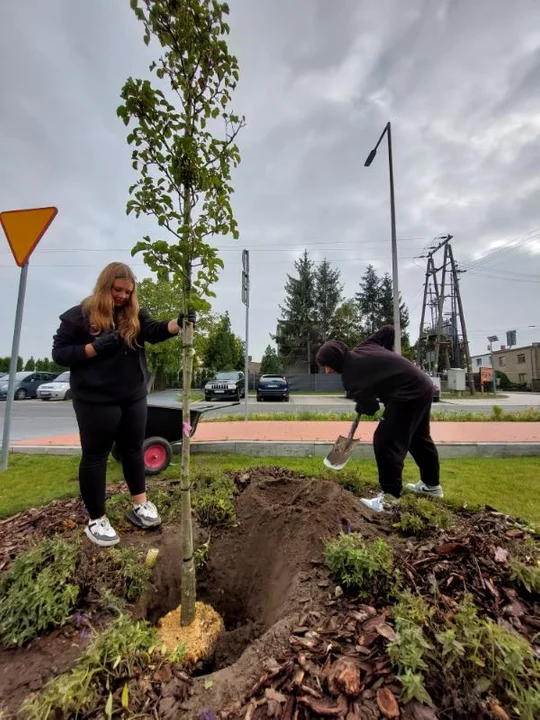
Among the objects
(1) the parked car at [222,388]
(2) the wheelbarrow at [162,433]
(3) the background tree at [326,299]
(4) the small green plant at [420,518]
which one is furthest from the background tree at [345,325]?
(4) the small green plant at [420,518]

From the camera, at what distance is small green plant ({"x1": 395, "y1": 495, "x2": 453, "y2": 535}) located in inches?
91.4

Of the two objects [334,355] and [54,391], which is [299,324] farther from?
[334,355]

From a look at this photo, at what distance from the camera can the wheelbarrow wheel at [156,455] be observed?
4074 mm

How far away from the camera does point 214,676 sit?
4.75 feet

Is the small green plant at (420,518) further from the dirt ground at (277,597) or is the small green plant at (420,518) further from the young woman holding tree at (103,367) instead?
the young woman holding tree at (103,367)

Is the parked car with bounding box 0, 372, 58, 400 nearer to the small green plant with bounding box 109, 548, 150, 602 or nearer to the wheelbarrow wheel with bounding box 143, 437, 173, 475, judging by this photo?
the wheelbarrow wheel with bounding box 143, 437, 173, 475

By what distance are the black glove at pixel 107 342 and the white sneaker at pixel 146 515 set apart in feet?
3.58

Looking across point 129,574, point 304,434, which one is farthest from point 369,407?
point 304,434

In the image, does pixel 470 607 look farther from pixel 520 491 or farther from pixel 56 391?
pixel 56 391

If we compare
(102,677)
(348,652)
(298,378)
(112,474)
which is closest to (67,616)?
(102,677)

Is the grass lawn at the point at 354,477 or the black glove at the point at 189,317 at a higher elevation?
the black glove at the point at 189,317

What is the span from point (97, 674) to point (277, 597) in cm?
93

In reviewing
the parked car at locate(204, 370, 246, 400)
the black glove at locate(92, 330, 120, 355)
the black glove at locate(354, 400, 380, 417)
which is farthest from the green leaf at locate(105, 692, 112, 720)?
the parked car at locate(204, 370, 246, 400)

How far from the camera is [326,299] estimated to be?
40281 millimetres
